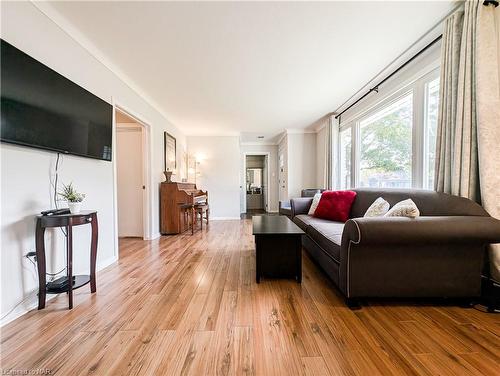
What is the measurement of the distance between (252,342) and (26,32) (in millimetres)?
2634

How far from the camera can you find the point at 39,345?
1204 mm

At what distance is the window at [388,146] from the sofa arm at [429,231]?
4.33 ft

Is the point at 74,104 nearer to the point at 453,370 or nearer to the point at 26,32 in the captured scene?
the point at 26,32

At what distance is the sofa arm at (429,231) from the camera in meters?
1.37

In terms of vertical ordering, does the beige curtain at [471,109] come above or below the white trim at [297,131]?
below

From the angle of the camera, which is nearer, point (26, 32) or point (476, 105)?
point (26, 32)

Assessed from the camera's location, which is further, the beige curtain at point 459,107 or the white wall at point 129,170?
the white wall at point 129,170

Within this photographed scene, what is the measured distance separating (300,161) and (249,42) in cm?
384

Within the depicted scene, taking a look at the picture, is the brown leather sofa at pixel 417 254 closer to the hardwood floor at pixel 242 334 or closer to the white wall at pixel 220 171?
the hardwood floor at pixel 242 334

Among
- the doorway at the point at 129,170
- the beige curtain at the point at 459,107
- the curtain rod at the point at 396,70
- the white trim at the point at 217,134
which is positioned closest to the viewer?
the beige curtain at the point at 459,107

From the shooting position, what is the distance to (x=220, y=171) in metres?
5.79

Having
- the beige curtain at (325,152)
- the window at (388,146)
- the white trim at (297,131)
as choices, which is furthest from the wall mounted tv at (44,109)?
the white trim at (297,131)

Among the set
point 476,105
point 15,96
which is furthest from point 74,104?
point 476,105

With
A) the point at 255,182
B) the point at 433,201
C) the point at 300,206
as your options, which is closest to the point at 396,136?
the point at 433,201
